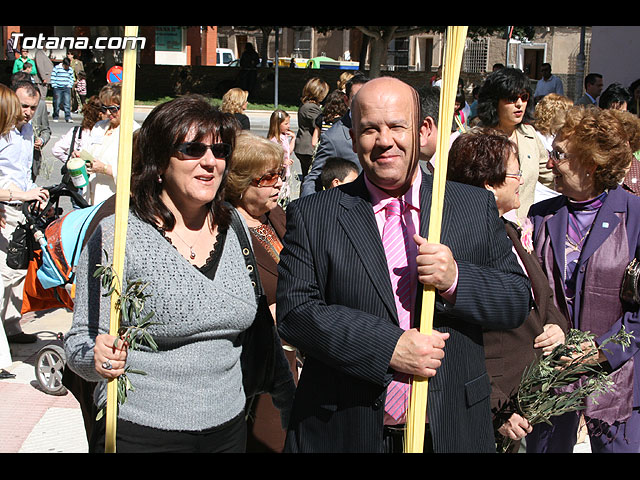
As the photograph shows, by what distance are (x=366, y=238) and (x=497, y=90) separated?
3404 millimetres

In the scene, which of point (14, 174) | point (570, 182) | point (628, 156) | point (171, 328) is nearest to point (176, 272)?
point (171, 328)

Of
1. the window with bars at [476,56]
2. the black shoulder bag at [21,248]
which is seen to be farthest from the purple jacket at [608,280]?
the window with bars at [476,56]

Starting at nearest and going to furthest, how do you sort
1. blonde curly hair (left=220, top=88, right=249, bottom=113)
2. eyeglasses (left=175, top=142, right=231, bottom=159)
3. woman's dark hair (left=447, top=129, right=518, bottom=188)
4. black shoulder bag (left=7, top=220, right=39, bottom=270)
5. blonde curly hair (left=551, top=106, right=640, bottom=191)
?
eyeglasses (left=175, top=142, right=231, bottom=159)
woman's dark hair (left=447, top=129, right=518, bottom=188)
blonde curly hair (left=551, top=106, right=640, bottom=191)
black shoulder bag (left=7, top=220, right=39, bottom=270)
blonde curly hair (left=220, top=88, right=249, bottom=113)

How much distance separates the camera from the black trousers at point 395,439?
99.6 inches

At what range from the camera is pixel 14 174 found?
6754mm

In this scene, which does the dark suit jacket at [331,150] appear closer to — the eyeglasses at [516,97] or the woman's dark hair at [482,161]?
the eyeglasses at [516,97]

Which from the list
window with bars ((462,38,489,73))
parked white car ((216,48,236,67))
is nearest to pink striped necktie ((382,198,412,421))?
parked white car ((216,48,236,67))

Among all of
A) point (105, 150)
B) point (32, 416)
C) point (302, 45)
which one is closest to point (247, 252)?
point (32, 416)

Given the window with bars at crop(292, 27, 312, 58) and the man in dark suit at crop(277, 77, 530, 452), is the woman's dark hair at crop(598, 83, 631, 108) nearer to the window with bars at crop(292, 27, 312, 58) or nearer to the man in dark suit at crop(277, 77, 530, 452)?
the man in dark suit at crop(277, 77, 530, 452)

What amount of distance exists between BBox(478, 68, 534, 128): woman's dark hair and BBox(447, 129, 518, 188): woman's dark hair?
2.22 metres

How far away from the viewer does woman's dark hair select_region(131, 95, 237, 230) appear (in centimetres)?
286

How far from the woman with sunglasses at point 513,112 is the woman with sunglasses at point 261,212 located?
7.26ft
